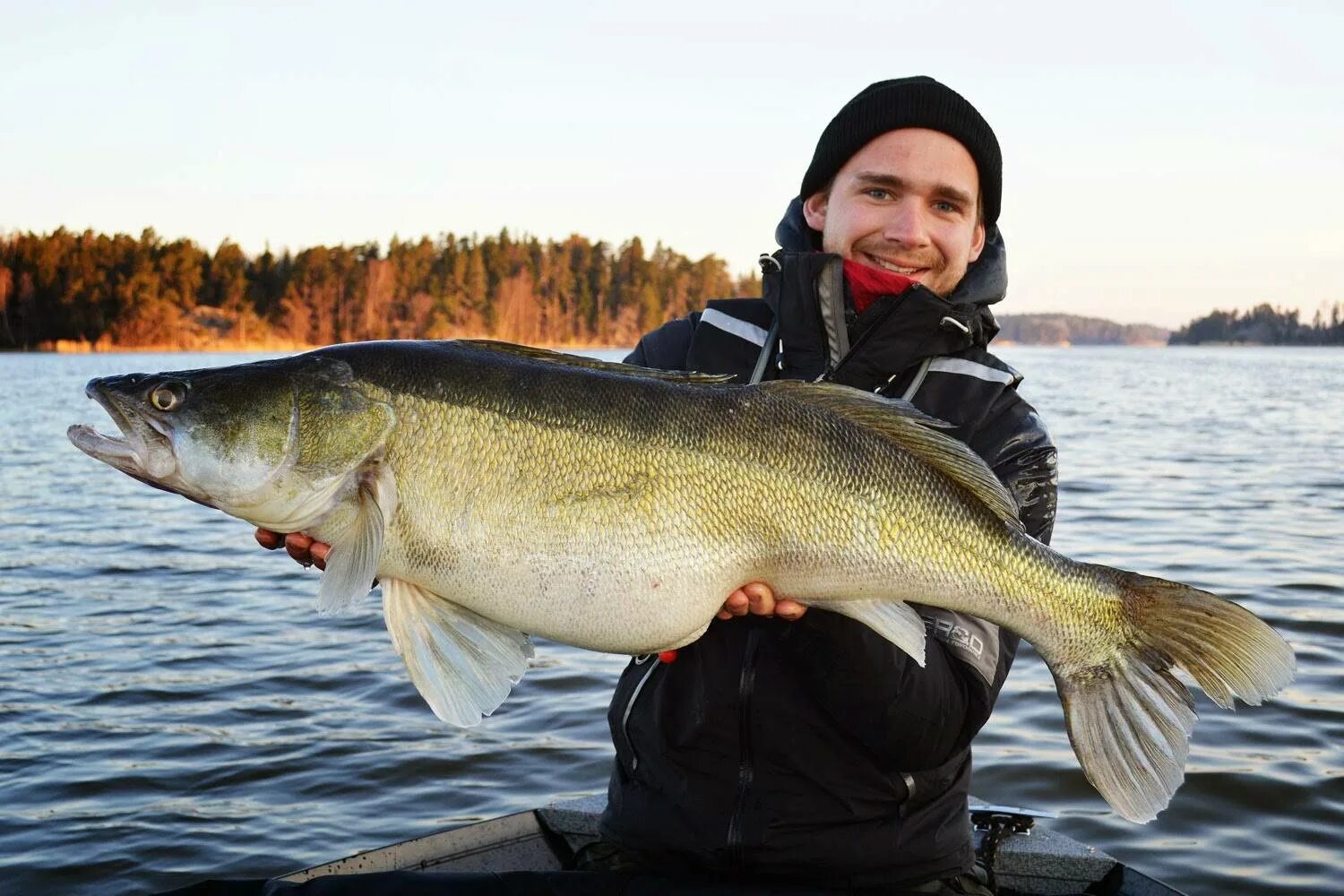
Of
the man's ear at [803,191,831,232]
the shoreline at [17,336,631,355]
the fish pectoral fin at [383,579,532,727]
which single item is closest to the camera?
the fish pectoral fin at [383,579,532,727]

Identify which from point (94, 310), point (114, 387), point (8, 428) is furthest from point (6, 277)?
point (114, 387)

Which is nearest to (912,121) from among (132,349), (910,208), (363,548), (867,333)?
(910,208)

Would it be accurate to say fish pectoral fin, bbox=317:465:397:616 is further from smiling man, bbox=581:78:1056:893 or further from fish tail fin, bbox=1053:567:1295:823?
fish tail fin, bbox=1053:567:1295:823

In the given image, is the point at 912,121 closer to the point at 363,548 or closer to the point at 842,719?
the point at 842,719

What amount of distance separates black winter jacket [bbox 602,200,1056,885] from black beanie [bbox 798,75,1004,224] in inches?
21.7

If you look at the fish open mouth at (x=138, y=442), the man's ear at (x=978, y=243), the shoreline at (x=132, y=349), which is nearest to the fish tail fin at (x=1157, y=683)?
the man's ear at (x=978, y=243)

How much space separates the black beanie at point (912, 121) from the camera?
3.88 metres

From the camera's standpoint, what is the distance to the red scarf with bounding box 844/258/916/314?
3689 millimetres

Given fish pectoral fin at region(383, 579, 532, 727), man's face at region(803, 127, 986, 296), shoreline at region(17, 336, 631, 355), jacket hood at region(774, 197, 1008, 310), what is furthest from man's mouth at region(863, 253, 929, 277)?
shoreline at region(17, 336, 631, 355)

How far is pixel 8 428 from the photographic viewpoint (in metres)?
26.3

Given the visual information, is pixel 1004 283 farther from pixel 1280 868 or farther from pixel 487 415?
pixel 1280 868

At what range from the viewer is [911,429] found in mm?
3150

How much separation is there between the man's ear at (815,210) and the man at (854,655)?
21 centimetres

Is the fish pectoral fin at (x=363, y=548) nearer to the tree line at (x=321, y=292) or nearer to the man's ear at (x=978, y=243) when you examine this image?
the man's ear at (x=978, y=243)
